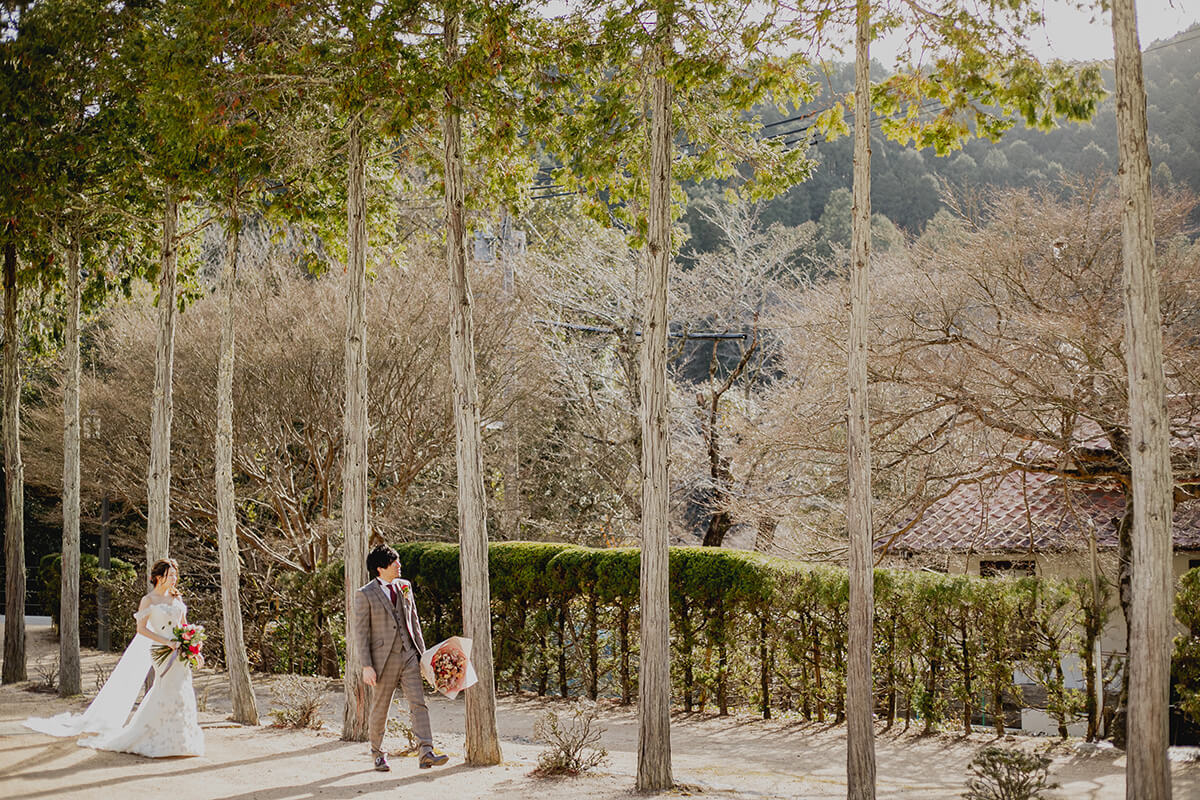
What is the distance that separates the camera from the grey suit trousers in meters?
8.85

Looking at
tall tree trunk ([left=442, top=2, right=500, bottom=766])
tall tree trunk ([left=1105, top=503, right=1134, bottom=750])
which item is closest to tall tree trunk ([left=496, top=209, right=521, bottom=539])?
tall tree trunk ([left=442, top=2, right=500, bottom=766])

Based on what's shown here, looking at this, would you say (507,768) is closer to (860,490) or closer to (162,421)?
(860,490)

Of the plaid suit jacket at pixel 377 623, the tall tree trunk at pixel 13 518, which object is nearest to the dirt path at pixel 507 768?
the plaid suit jacket at pixel 377 623

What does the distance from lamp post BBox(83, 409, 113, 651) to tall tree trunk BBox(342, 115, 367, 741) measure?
11838mm

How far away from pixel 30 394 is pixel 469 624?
21400 millimetres

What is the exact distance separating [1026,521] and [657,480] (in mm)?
8602

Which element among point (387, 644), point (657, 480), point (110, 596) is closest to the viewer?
point (657, 480)

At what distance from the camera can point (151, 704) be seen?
9289 mm

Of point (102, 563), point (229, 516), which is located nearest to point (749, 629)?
point (229, 516)

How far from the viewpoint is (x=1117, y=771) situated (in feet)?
31.7

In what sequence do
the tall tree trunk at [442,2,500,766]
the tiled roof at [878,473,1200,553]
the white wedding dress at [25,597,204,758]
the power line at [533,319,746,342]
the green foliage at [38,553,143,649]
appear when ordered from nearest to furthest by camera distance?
the white wedding dress at [25,597,204,758], the tall tree trunk at [442,2,500,766], the tiled roof at [878,473,1200,553], the green foliage at [38,553,143,649], the power line at [533,319,746,342]

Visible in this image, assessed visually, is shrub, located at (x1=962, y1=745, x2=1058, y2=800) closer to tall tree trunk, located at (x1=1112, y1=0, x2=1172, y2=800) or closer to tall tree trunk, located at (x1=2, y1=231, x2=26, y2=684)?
tall tree trunk, located at (x1=1112, y1=0, x2=1172, y2=800)

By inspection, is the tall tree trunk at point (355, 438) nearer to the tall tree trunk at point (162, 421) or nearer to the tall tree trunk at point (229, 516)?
the tall tree trunk at point (229, 516)

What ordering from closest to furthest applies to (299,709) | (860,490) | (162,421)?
(860,490) < (299,709) < (162,421)
